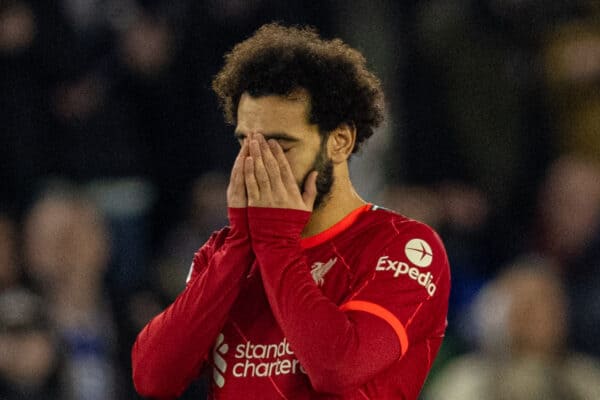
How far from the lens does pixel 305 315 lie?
8.23 feet

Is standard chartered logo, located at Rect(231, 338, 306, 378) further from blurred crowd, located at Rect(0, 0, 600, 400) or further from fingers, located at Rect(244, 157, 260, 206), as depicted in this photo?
blurred crowd, located at Rect(0, 0, 600, 400)

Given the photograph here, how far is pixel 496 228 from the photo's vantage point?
6.11m

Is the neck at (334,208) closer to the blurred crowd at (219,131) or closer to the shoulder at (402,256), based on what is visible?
the shoulder at (402,256)

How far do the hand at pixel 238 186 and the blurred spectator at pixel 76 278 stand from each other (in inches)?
105

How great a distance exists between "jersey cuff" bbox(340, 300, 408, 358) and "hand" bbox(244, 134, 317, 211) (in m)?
0.27

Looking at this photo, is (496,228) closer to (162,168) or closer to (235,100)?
(162,168)

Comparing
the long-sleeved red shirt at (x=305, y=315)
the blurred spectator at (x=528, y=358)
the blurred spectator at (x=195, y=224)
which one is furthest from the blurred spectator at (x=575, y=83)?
the long-sleeved red shirt at (x=305, y=315)

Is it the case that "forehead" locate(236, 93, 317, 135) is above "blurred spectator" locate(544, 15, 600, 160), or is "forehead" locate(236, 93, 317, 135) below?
above

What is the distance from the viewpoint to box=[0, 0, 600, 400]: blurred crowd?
602cm

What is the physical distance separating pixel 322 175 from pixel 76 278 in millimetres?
3392

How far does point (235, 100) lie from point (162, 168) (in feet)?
12.0

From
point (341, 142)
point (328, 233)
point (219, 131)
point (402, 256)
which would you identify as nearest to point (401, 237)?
point (402, 256)

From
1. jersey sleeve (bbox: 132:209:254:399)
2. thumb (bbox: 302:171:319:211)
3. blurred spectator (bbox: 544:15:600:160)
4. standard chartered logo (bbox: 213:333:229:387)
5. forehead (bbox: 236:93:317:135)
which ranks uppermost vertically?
forehead (bbox: 236:93:317:135)

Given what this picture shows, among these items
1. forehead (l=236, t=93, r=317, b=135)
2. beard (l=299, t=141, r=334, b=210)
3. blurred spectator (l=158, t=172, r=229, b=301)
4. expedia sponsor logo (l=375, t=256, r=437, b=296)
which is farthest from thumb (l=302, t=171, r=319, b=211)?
blurred spectator (l=158, t=172, r=229, b=301)
